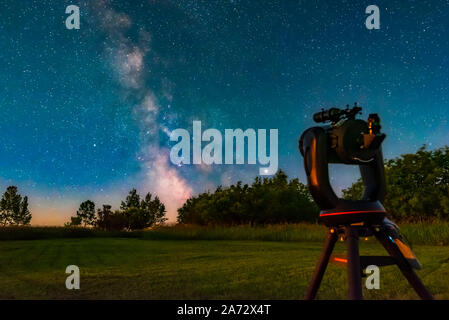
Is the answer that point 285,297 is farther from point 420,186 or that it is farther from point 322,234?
point 420,186

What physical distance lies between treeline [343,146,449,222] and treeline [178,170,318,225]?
9335mm

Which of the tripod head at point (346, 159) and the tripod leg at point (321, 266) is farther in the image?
the tripod leg at point (321, 266)

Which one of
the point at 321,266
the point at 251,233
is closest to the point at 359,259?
the point at 321,266

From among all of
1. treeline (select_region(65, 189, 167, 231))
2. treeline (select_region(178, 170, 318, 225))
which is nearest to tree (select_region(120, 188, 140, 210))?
treeline (select_region(65, 189, 167, 231))

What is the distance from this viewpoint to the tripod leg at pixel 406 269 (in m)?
3.10

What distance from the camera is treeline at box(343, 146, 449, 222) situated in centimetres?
2603

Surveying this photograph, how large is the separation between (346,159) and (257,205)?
105 feet

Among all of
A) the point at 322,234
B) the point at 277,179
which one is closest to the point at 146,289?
the point at 322,234

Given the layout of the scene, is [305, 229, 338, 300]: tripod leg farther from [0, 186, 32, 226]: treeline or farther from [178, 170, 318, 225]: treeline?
[0, 186, 32, 226]: treeline

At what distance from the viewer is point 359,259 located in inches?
120

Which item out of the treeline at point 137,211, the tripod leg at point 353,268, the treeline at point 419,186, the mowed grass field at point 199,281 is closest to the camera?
the tripod leg at point 353,268

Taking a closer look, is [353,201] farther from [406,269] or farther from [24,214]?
[24,214]

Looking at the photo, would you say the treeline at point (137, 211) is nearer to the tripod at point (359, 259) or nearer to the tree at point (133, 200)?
the tree at point (133, 200)

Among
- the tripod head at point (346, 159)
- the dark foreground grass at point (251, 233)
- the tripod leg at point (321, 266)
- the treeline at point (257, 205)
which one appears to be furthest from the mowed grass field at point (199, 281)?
the treeline at point (257, 205)
